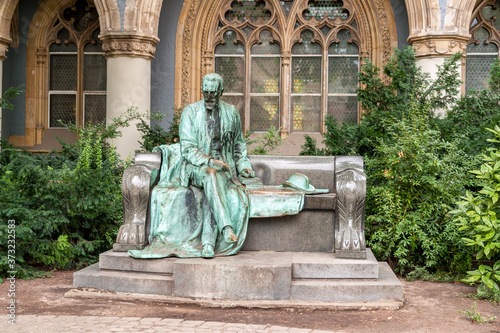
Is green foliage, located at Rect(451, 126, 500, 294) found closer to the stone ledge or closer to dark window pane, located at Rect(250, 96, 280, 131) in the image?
the stone ledge

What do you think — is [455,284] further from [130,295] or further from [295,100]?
[295,100]

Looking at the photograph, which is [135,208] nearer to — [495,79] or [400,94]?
[400,94]

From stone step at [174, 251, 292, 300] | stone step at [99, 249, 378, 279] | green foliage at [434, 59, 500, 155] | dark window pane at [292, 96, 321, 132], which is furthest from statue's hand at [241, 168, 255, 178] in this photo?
dark window pane at [292, 96, 321, 132]

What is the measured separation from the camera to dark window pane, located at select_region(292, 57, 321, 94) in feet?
42.3

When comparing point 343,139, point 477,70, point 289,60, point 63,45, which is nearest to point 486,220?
point 343,139

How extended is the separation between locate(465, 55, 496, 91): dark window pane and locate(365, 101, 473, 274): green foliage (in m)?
5.32

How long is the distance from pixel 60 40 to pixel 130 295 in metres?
9.21

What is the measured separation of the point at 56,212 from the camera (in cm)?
713

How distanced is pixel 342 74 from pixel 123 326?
9.26m

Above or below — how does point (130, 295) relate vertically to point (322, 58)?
below

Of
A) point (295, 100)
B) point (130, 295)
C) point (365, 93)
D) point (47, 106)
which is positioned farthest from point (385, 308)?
point (47, 106)

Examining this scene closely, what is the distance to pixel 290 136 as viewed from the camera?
12656 mm

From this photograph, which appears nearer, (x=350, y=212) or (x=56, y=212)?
(x=350, y=212)

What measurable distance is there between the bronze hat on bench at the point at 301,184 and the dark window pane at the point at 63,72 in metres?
8.40
